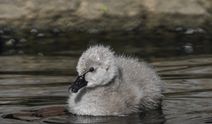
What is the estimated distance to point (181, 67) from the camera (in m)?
13.2

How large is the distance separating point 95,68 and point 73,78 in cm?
252

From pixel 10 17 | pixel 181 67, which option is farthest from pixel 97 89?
pixel 10 17

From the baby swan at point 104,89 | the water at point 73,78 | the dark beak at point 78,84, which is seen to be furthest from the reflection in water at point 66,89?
the dark beak at point 78,84

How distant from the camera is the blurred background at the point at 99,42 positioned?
410 inches

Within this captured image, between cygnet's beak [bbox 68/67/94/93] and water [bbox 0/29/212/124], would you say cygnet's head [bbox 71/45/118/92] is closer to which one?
cygnet's beak [bbox 68/67/94/93]

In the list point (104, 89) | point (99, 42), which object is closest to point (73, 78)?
point (104, 89)

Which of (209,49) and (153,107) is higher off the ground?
(209,49)

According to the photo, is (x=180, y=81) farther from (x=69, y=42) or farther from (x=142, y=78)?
(x=69, y=42)

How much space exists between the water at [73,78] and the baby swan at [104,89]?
134 millimetres

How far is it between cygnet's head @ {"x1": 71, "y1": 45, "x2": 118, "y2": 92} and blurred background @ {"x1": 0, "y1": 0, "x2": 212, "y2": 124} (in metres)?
0.46

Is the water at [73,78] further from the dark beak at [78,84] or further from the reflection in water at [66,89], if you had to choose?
the dark beak at [78,84]

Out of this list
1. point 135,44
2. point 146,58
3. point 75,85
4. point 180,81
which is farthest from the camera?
point 135,44

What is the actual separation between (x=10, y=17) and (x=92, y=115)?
24.8ft

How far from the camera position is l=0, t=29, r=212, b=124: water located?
9.93 metres
